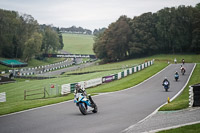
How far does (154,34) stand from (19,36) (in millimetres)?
53053

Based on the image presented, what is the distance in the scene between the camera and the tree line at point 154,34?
93.3 m

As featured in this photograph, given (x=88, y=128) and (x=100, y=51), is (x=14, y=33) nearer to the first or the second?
(x=100, y=51)

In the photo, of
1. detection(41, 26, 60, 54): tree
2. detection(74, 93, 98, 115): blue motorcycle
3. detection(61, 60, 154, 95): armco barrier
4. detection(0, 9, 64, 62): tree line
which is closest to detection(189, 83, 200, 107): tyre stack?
detection(74, 93, 98, 115): blue motorcycle

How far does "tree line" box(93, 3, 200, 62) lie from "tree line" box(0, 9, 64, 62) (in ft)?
75.2

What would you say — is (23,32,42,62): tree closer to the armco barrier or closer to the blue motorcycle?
the armco barrier

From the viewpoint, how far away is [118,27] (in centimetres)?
9694

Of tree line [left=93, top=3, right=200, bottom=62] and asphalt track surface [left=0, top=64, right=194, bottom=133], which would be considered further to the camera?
tree line [left=93, top=3, right=200, bottom=62]

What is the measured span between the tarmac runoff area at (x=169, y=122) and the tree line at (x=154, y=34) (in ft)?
263

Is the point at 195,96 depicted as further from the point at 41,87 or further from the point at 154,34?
the point at 154,34

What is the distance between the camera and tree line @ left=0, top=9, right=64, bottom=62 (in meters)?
103

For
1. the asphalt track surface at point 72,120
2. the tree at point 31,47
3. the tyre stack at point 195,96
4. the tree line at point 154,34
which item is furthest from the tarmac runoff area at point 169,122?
the tree at point 31,47

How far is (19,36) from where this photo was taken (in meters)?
115

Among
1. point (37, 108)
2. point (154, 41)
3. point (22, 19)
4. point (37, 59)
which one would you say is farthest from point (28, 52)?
point (37, 108)

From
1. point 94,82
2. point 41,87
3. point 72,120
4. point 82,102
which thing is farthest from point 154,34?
point 72,120
